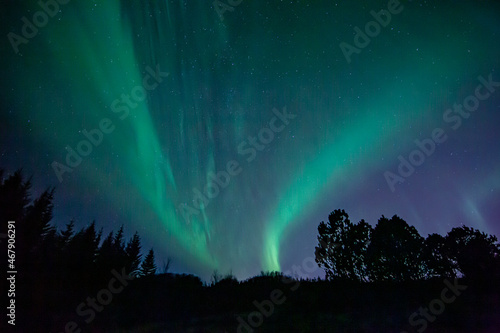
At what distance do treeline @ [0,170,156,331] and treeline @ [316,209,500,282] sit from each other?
26.6 meters

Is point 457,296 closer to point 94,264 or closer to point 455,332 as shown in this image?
point 455,332

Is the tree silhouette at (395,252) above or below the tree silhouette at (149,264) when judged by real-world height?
below

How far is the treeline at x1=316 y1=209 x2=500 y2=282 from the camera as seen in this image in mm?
29812

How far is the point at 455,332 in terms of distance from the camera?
8.71 m

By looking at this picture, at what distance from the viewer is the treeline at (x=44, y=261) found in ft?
53.9

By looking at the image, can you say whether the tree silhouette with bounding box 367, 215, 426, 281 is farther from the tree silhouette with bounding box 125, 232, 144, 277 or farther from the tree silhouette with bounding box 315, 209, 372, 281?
the tree silhouette with bounding box 125, 232, 144, 277

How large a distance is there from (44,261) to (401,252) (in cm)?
4123

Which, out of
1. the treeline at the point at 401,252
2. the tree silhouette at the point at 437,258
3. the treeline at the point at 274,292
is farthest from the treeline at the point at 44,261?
the tree silhouette at the point at 437,258

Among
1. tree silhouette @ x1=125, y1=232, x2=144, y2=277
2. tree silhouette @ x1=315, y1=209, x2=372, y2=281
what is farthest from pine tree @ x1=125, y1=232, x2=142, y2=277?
tree silhouette @ x1=315, y1=209, x2=372, y2=281

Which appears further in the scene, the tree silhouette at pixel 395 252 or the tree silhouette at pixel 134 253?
the tree silhouette at pixel 134 253

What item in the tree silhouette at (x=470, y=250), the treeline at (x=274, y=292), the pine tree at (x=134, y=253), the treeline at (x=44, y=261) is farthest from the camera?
the pine tree at (x=134, y=253)

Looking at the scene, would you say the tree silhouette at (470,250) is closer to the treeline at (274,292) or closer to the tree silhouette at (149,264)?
the treeline at (274,292)

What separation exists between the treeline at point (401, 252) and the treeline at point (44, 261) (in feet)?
87.3

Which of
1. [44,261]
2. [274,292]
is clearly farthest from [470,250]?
[44,261]
